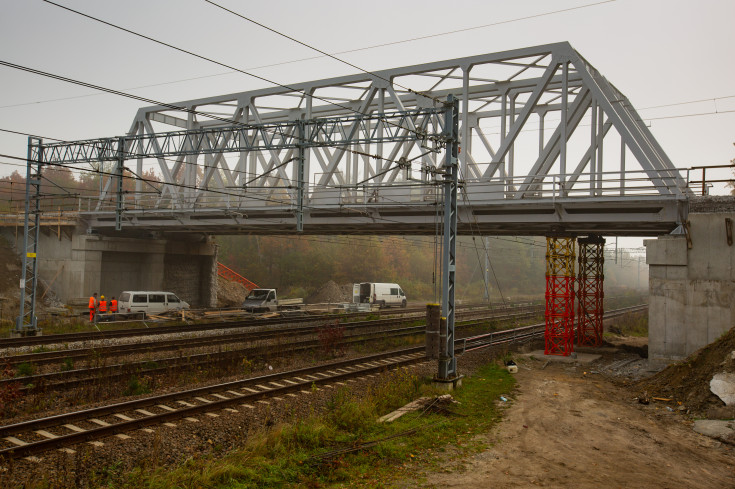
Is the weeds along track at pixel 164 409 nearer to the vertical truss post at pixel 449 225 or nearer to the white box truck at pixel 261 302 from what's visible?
the vertical truss post at pixel 449 225

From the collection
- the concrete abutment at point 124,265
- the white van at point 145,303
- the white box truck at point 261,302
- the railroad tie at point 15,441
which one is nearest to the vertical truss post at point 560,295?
the railroad tie at point 15,441

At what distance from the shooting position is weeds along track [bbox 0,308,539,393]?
1291cm

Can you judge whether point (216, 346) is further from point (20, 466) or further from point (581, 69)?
point (581, 69)

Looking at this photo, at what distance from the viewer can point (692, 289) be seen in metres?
16.8

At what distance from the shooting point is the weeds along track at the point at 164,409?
8500mm

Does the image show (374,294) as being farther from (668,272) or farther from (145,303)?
(668,272)

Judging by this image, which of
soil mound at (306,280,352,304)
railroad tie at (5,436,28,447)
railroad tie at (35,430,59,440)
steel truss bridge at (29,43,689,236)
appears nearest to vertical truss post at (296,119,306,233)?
steel truss bridge at (29,43,689,236)

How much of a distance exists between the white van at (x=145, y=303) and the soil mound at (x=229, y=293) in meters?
12.9

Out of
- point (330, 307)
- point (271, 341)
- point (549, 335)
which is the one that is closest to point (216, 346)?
point (271, 341)

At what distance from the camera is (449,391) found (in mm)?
13570

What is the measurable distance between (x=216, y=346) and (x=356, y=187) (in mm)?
8918

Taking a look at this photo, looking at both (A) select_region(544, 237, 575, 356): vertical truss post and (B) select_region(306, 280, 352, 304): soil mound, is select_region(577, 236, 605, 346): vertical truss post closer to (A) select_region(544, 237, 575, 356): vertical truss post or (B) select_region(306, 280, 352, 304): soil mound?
(A) select_region(544, 237, 575, 356): vertical truss post

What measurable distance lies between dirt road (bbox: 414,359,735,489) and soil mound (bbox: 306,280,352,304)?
35288mm

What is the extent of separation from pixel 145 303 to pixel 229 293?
17454mm
